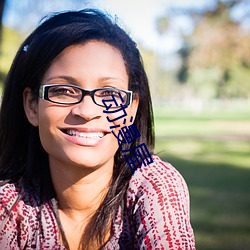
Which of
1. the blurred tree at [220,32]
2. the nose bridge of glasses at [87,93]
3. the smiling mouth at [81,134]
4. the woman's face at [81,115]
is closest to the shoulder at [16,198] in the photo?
the woman's face at [81,115]

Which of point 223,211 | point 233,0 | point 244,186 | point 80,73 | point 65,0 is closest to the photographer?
point 80,73

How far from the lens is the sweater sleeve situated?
1.45 metres

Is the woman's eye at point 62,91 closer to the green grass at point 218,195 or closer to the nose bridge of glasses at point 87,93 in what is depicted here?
the nose bridge of glasses at point 87,93

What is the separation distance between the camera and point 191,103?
67312mm

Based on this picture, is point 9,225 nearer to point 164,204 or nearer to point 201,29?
point 164,204

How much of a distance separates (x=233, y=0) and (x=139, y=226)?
1462 cm

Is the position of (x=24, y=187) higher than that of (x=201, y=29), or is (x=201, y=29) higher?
(x=201, y=29)

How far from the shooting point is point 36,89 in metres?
1.62

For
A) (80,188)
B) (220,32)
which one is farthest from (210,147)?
(80,188)

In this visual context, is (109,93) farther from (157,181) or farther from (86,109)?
(157,181)

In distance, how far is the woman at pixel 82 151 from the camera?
1491 millimetres

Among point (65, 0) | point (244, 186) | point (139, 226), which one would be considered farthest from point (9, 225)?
point (244, 186)

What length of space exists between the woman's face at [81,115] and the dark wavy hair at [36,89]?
0.06 m

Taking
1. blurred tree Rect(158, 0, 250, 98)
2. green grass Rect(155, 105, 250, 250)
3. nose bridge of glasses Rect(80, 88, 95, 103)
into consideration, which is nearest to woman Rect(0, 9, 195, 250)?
nose bridge of glasses Rect(80, 88, 95, 103)
